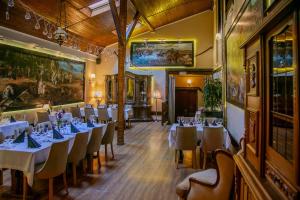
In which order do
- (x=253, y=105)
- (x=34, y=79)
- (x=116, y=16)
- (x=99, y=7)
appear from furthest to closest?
(x=99, y=7) < (x=34, y=79) < (x=116, y=16) < (x=253, y=105)

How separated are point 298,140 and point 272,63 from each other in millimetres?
638

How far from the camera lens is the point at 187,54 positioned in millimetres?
14266

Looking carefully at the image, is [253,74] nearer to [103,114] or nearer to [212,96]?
[212,96]

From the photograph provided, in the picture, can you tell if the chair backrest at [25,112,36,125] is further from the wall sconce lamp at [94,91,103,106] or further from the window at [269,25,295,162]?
the window at [269,25,295,162]

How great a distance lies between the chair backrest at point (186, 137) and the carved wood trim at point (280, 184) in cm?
373

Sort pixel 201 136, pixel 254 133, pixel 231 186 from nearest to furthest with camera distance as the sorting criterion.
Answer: pixel 254 133, pixel 231 186, pixel 201 136

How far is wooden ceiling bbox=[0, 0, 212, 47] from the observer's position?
7.32 meters

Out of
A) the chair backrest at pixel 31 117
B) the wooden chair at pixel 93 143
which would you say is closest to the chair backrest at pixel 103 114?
the chair backrest at pixel 31 117

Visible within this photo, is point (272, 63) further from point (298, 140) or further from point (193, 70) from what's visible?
point (193, 70)

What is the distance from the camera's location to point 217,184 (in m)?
2.99

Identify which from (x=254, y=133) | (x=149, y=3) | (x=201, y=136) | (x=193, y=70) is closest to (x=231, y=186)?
(x=254, y=133)

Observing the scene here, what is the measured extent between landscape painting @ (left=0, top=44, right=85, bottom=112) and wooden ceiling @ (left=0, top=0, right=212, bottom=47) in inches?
32.4

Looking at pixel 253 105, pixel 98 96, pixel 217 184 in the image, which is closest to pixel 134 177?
pixel 217 184

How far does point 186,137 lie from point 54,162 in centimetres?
275
